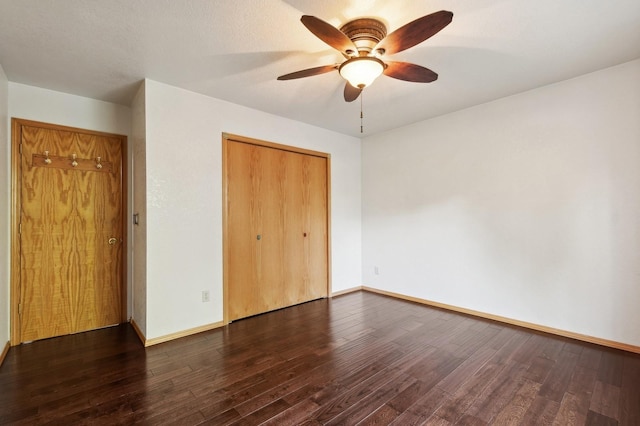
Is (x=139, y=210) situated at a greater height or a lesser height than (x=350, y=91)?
lesser

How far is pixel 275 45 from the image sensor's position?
211 centimetres

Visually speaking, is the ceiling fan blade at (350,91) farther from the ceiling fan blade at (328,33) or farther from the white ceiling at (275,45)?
the ceiling fan blade at (328,33)

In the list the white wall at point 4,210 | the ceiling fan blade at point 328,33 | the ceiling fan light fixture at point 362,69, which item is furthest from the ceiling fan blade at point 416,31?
the white wall at point 4,210

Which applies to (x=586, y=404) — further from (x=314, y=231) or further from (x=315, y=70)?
(x=314, y=231)

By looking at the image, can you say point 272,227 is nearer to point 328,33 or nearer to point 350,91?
point 350,91

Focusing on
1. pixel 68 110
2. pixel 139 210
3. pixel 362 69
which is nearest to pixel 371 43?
pixel 362 69

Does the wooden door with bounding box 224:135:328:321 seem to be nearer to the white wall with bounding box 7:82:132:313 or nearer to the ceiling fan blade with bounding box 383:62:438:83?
the white wall with bounding box 7:82:132:313

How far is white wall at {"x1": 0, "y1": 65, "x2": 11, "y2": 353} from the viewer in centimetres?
235

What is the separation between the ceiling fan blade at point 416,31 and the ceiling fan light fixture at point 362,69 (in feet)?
0.33

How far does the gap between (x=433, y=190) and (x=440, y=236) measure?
60cm

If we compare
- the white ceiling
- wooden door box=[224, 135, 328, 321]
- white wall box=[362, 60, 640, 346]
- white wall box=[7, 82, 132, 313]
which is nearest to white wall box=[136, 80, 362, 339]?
wooden door box=[224, 135, 328, 321]

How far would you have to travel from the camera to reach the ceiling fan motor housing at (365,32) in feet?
6.05

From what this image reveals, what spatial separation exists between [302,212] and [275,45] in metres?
2.18

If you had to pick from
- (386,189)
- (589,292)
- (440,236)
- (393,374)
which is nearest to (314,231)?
(386,189)
